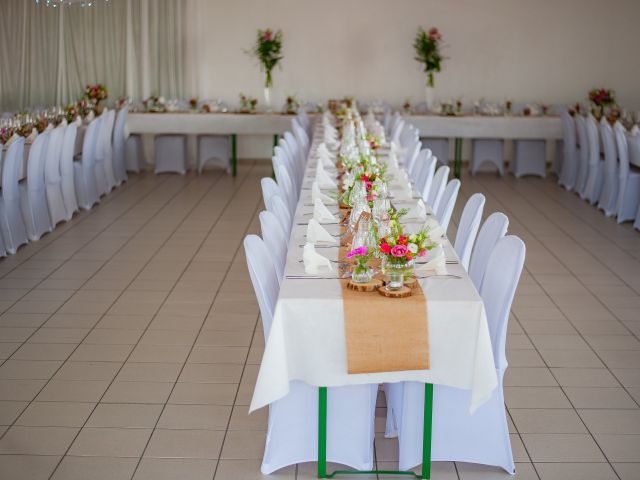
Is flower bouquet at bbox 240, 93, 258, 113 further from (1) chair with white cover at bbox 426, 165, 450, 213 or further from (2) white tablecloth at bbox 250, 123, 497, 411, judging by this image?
(2) white tablecloth at bbox 250, 123, 497, 411

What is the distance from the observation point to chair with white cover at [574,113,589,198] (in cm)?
1079

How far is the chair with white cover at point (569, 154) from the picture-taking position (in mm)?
11336

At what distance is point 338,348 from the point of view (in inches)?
152

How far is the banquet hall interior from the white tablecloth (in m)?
0.01

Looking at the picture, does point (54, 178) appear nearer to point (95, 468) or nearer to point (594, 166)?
point (95, 468)

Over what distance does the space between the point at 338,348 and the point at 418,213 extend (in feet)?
6.64

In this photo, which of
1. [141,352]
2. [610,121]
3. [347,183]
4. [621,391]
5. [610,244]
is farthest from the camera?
[610,121]

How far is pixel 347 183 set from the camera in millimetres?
6277

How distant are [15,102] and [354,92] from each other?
5070 mm

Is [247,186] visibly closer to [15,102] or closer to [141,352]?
[15,102]

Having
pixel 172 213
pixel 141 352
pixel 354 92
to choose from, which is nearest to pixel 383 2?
pixel 354 92

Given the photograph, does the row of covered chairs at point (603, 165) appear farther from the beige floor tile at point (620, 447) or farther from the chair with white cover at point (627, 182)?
the beige floor tile at point (620, 447)

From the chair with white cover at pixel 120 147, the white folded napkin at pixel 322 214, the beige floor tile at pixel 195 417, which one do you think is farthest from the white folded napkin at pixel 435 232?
the chair with white cover at pixel 120 147

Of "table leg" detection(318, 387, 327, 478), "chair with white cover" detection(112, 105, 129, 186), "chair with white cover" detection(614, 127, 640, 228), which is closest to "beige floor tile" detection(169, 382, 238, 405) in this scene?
"table leg" detection(318, 387, 327, 478)
